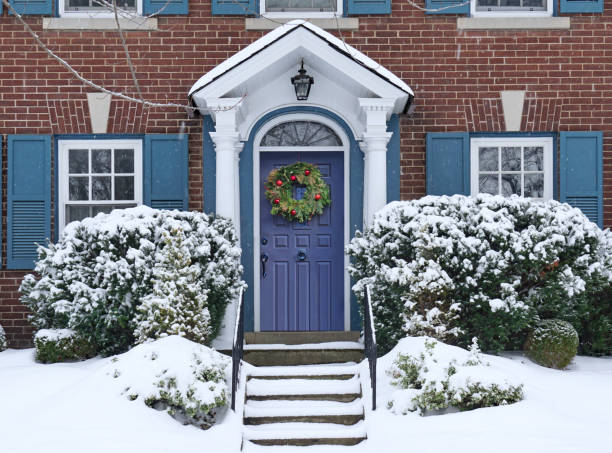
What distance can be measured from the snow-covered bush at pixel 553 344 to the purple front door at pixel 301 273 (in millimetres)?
2352

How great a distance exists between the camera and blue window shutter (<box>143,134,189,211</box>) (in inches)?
327

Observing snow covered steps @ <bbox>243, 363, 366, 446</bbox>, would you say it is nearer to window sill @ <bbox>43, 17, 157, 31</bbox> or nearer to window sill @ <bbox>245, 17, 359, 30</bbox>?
window sill @ <bbox>245, 17, 359, 30</bbox>

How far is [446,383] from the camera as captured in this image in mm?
5574

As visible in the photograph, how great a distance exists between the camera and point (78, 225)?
7.25 meters

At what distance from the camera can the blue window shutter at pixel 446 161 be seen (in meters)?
8.36

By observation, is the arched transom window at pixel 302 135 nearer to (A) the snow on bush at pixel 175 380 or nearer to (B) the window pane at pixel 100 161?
(B) the window pane at pixel 100 161

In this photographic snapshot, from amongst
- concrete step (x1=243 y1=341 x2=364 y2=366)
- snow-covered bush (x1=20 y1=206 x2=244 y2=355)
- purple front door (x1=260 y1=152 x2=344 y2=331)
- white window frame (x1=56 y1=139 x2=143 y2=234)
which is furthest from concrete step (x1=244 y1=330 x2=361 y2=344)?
white window frame (x1=56 y1=139 x2=143 y2=234)

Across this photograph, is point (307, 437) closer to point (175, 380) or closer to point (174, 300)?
point (175, 380)

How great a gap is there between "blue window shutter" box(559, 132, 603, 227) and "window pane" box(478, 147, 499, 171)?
77cm

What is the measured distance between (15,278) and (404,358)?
4971 mm

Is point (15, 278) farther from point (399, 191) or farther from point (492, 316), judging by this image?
point (492, 316)

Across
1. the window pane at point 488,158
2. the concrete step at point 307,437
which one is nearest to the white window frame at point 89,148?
the concrete step at point 307,437

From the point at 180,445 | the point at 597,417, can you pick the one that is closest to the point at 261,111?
the point at 180,445

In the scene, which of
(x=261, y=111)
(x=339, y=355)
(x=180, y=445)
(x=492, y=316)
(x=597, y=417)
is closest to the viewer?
(x=180, y=445)
